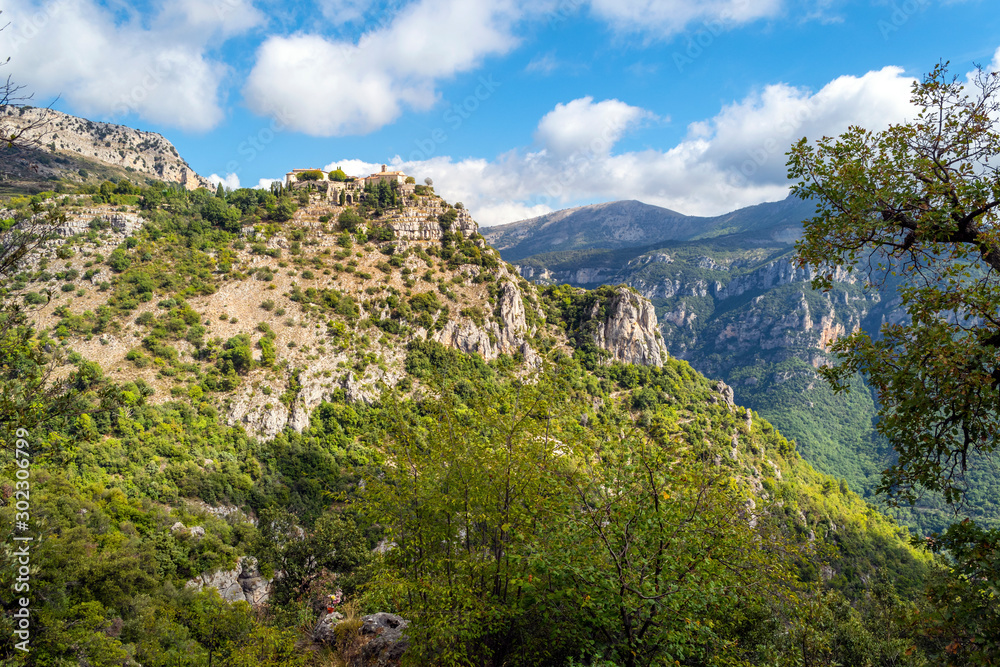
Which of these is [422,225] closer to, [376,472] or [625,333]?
[625,333]

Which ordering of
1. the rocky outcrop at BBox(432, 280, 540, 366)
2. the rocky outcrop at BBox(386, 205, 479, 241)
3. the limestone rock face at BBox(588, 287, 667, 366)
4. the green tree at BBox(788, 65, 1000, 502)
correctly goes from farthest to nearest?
the rocky outcrop at BBox(386, 205, 479, 241)
the limestone rock face at BBox(588, 287, 667, 366)
the rocky outcrop at BBox(432, 280, 540, 366)
the green tree at BBox(788, 65, 1000, 502)

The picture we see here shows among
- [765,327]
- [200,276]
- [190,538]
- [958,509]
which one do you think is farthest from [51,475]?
[765,327]

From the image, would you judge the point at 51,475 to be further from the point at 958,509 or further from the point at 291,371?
the point at 958,509

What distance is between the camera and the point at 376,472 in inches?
446

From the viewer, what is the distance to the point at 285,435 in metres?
43.0

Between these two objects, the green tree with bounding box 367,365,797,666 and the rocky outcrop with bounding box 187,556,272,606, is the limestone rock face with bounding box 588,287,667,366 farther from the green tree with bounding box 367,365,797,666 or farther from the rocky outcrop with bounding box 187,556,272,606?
the green tree with bounding box 367,365,797,666

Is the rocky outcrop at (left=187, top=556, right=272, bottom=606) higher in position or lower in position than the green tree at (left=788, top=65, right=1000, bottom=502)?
lower

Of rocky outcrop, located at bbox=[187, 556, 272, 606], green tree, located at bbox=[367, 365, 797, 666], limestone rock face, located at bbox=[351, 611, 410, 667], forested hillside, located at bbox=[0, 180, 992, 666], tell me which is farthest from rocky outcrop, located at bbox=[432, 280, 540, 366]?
green tree, located at bbox=[367, 365, 797, 666]

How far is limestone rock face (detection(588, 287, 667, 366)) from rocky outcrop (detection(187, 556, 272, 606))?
52.2 metres

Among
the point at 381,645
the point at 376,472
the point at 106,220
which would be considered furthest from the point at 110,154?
the point at 381,645

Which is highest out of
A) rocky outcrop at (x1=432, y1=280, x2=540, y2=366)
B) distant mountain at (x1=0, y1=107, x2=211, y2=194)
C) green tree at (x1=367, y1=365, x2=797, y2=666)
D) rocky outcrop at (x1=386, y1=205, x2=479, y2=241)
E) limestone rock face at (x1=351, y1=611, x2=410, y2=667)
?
distant mountain at (x1=0, y1=107, x2=211, y2=194)

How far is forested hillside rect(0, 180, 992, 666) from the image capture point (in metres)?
7.09

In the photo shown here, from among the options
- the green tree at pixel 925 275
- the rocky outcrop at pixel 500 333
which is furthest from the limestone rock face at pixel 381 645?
the rocky outcrop at pixel 500 333

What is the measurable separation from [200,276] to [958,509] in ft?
208
